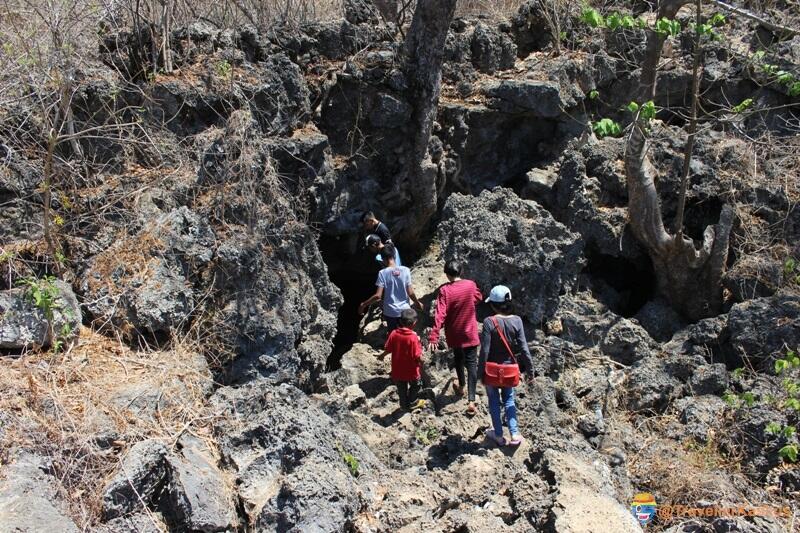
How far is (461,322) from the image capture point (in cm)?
634

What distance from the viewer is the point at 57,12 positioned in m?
6.07

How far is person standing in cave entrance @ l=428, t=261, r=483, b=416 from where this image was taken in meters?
6.33

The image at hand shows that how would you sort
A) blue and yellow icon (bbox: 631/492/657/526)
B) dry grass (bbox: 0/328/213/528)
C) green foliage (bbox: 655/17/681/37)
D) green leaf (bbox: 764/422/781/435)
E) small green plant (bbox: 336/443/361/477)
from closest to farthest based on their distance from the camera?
dry grass (bbox: 0/328/213/528), small green plant (bbox: 336/443/361/477), blue and yellow icon (bbox: 631/492/657/526), green foliage (bbox: 655/17/681/37), green leaf (bbox: 764/422/781/435)

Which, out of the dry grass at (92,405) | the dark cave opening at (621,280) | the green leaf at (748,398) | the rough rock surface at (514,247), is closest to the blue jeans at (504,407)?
the rough rock surface at (514,247)

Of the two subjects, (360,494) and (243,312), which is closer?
(360,494)

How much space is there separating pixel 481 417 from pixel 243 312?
2191 millimetres

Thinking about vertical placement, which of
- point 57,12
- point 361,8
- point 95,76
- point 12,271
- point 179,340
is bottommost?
point 179,340

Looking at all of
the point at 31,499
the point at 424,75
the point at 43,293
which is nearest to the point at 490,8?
the point at 424,75

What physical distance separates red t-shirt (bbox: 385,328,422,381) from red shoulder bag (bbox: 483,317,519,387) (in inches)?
28.8

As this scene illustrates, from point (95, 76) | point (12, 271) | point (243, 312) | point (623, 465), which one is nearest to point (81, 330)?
point (12, 271)

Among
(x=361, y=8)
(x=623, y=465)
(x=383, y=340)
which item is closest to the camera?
(x=623, y=465)

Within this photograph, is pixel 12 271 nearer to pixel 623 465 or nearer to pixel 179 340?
pixel 179 340

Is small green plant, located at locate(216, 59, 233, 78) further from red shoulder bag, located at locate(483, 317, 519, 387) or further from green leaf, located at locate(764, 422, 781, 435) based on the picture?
green leaf, located at locate(764, 422, 781, 435)

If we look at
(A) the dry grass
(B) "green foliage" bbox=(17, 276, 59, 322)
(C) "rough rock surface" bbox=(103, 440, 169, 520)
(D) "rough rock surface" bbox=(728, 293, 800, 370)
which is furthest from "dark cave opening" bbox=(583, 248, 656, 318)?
(B) "green foliage" bbox=(17, 276, 59, 322)
